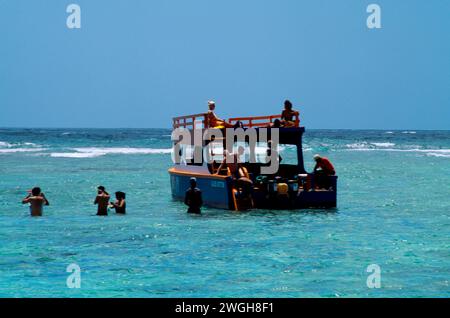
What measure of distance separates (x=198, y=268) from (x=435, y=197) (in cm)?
1605

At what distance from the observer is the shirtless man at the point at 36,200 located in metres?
19.7

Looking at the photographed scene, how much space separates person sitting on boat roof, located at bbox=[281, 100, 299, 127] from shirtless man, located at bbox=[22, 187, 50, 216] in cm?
706

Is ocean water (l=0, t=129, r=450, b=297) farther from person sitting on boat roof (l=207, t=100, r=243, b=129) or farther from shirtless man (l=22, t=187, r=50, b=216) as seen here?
person sitting on boat roof (l=207, t=100, r=243, b=129)

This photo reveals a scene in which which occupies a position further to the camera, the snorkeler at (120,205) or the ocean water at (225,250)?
the snorkeler at (120,205)

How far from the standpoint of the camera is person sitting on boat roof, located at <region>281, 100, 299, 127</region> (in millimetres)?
21750

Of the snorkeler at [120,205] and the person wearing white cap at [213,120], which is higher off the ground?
the person wearing white cap at [213,120]

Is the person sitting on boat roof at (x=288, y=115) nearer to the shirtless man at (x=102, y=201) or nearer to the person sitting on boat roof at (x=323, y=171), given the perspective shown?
the person sitting on boat roof at (x=323, y=171)

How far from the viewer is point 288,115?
2186 centimetres

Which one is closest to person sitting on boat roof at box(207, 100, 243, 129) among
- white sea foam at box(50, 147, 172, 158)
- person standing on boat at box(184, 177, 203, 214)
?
person standing on boat at box(184, 177, 203, 214)

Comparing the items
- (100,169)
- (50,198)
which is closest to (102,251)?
(50,198)

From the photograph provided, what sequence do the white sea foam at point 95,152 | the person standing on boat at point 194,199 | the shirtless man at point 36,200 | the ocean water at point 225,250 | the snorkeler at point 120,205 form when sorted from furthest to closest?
the white sea foam at point 95,152 → the snorkeler at point 120,205 → the person standing on boat at point 194,199 → the shirtless man at point 36,200 → the ocean water at point 225,250

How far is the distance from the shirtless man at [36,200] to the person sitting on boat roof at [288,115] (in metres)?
7.06


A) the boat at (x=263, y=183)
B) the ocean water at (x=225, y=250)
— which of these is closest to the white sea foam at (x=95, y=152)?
the ocean water at (x=225, y=250)

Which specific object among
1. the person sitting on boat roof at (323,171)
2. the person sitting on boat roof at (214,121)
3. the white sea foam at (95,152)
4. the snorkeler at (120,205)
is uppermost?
the person sitting on boat roof at (214,121)
